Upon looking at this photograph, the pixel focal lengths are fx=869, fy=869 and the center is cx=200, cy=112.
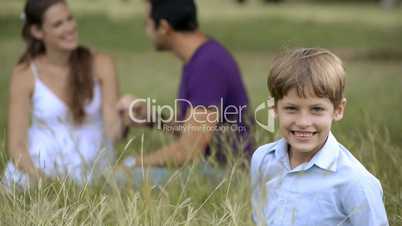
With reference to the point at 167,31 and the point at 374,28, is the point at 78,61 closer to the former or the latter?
the point at 167,31

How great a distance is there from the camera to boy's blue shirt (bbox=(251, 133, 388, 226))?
2.38 m

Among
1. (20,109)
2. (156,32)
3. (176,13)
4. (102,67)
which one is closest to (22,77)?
(20,109)

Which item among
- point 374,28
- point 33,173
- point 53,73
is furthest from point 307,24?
point 33,173

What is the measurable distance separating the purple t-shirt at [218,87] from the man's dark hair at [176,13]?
180 mm

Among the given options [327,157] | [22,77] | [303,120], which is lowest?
[22,77]

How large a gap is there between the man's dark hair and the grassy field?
22.2 inches

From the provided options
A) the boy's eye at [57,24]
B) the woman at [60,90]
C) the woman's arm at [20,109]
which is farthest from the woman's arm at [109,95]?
the woman's arm at [20,109]

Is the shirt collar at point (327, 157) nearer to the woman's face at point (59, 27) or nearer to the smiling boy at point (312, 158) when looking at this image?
the smiling boy at point (312, 158)

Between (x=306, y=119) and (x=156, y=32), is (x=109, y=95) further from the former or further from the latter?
(x=306, y=119)

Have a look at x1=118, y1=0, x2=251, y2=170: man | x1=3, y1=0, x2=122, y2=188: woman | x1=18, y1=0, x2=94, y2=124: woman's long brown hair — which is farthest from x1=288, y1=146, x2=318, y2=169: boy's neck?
x1=18, y1=0, x2=94, y2=124: woman's long brown hair

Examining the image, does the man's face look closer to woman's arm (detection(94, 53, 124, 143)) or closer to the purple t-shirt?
the purple t-shirt

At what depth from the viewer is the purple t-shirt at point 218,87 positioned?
13.2 feet

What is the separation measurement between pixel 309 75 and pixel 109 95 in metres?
2.27

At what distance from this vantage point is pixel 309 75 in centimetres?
245
